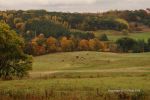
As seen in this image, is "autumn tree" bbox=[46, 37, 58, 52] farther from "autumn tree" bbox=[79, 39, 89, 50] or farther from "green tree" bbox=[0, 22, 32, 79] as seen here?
"green tree" bbox=[0, 22, 32, 79]

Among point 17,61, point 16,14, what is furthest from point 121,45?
point 17,61

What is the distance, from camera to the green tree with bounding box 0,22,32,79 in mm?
54797

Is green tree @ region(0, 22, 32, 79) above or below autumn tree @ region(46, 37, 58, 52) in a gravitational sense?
above

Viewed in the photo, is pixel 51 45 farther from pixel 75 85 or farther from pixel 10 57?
pixel 75 85

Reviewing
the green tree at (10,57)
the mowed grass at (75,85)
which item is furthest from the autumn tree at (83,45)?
the mowed grass at (75,85)

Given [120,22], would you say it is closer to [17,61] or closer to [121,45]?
[121,45]

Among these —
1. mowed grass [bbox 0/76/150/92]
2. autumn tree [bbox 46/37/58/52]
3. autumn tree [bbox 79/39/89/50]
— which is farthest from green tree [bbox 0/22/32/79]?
autumn tree [bbox 79/39/89/50]

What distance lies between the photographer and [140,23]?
646 ft

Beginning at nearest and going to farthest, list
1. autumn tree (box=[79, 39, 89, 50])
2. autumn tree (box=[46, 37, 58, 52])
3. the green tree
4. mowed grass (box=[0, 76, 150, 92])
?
mowed grass (box=[0, 76, 150, 92]) → the green tree → autumn tree (box=[46, 37, 58, 52]) → autumn tree (box=[79, 39, 89, 50])

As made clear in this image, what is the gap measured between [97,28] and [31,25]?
3691 centimetres

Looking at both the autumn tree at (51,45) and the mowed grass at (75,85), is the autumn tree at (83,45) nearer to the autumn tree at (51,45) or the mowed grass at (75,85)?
the autumn tree at (51,45)

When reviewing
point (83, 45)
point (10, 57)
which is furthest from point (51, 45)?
point (10, 57)

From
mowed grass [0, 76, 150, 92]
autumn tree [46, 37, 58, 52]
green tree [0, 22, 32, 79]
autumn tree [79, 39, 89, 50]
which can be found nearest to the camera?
mowed grass [0, 76, 150, 92]

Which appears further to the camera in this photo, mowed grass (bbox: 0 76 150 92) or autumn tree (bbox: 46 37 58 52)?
autumn tree (bbox: 46 37 58 52)
